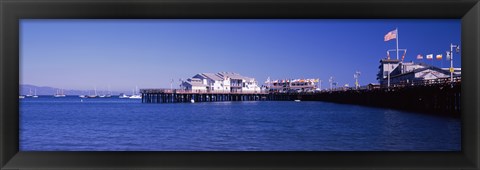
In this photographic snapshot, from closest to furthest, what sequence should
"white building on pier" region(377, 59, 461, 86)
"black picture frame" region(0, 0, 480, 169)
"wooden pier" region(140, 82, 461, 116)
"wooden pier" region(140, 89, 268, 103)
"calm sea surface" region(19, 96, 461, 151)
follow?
"black picture frame" region(0, 0, 480, 169), "calm sea surface" region(19, 96, 461, 151), "wooden pier" region(140, 82, 461, 116), "white building on pier" region(377, 59, 461, 86), "wooden pier" region(140, 89, 268, 103)

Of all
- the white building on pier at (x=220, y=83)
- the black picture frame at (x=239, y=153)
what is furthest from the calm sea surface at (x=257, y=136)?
the white building on pier at (x=220, y=83)

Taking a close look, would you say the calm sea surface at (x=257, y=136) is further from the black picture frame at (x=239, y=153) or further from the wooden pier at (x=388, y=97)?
the black picture frame at (x=239, y=153)

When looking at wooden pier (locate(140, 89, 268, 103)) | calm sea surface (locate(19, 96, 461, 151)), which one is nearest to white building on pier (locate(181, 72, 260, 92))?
wooden pier (locate(140, 89, 268, 103))

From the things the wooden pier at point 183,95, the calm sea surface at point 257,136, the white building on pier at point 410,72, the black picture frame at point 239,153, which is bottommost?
the calm sea surface at point 257,136

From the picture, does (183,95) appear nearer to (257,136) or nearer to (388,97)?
(388,97)

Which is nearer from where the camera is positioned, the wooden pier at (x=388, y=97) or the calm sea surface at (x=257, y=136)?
the calm sea surface at (x=257, y=136)

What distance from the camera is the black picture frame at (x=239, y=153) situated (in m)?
2.81

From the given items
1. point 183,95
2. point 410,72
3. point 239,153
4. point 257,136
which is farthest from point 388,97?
point 239,153

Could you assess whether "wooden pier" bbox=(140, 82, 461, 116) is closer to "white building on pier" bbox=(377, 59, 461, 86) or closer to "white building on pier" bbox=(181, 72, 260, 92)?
"white building on pier" bbox=(181, 72, 260, 92)

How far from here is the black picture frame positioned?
111 inches

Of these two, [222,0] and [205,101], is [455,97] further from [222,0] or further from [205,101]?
[205,101]

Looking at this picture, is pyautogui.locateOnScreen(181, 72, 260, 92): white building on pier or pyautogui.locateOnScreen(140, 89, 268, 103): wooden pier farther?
pyautogui.locateOnScreen(181, 72, 260, 92): white building on pier

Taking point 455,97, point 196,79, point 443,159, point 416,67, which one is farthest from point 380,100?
point 443,159

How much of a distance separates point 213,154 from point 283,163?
443mm
